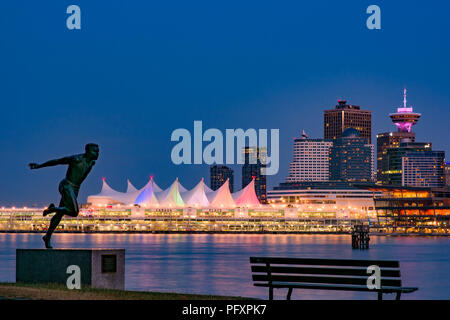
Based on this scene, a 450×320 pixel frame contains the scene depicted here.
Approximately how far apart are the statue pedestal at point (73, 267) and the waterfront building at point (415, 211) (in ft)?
544

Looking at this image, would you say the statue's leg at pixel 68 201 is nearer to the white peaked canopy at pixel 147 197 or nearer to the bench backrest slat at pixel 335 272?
the bench backrest slat at pixel 335 272

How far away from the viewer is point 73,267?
17.5 meters

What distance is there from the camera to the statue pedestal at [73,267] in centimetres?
1744

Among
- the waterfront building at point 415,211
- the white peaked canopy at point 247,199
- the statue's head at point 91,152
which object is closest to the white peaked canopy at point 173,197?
the white peaked canopy at point 247,199

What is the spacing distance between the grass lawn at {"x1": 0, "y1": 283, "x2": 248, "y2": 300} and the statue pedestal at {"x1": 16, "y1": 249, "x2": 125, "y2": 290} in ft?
2.07

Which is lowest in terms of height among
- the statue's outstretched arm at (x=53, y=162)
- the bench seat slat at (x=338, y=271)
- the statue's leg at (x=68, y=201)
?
the bench seat slat at (x=338, y=271)

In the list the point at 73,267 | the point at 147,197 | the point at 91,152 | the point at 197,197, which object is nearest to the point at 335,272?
the point at 73,267

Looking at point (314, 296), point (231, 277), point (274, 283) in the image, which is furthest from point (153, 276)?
point (274, 283)

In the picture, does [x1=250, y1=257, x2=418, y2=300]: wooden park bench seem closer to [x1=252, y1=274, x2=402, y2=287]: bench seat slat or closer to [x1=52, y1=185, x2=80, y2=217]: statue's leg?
[x1=252, y1=274, x2=402, y2=287]: bench seat slat

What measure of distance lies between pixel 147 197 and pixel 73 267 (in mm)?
163621
